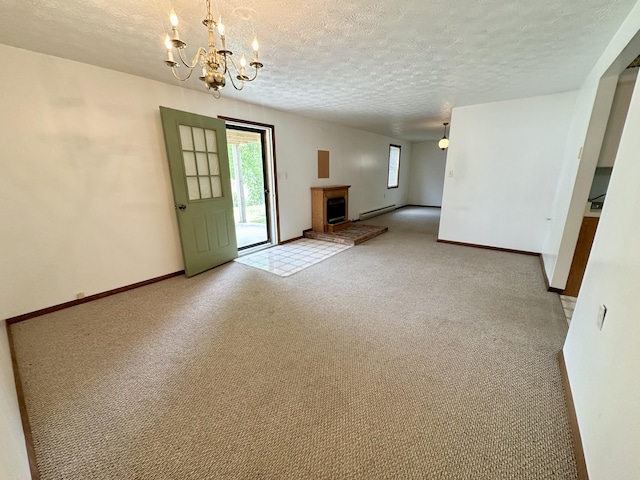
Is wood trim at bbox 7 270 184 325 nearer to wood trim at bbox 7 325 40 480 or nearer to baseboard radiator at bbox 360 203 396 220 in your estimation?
wood trim at bbox 7 325 40 480

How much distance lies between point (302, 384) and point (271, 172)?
144 inches

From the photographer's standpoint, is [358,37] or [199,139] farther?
[199,139]

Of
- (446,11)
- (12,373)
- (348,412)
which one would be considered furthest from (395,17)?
(12,373)

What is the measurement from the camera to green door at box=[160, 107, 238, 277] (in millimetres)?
3133

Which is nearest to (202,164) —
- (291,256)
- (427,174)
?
(291,256)

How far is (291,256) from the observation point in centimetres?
421

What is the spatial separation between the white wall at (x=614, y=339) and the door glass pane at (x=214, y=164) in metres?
3.90

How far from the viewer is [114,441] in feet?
4.34

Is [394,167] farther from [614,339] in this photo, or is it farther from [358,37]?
[614,339]

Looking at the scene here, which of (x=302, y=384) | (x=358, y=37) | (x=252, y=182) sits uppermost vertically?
(x=358, y=37)

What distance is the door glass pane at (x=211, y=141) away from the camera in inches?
137

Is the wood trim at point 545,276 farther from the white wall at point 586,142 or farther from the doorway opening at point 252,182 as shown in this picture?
the doorway opening at point 252,182

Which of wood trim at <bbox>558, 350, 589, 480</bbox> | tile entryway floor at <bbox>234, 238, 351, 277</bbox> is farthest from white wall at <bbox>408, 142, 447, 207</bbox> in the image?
wood trim at <bbox>558, 350, 589, 480</bbox>

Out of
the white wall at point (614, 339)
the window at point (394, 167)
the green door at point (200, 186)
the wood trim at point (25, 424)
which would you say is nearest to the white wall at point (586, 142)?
the white wall at point (614, 339)
